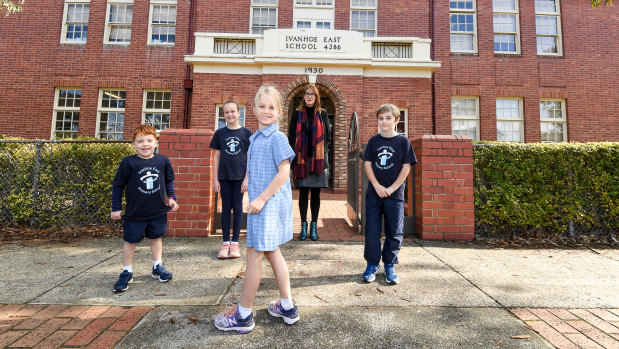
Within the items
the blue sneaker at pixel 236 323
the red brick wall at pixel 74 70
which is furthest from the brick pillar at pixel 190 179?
the red brick wall at pixel 74 70

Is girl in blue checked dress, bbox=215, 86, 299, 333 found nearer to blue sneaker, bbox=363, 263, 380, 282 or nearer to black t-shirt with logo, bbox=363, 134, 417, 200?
blue sneaker, bbox=363, 263, 380, 282

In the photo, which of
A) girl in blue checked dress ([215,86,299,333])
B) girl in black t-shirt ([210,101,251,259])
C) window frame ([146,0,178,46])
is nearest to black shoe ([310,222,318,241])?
girl in black t-shirt ([210,101,251,259])

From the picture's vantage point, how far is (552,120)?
11.0 metres

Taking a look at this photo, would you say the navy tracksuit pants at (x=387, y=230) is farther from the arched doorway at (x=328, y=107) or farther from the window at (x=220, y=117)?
the window at (x=220, y=117)

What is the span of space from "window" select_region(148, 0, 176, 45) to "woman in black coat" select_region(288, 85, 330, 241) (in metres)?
9.88

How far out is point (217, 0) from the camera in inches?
425

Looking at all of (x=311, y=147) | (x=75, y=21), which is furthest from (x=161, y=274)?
(x=75, y=21)

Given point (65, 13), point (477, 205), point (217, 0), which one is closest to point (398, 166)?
point (477, 205)

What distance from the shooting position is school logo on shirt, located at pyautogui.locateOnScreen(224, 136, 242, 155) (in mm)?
3166

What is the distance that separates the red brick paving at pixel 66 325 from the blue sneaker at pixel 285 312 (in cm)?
84

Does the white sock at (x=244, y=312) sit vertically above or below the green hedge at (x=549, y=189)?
below

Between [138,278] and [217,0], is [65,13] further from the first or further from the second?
[138,278]

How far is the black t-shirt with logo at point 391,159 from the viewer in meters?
2.57

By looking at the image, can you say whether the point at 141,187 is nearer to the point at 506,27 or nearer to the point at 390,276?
the point at 390,276
